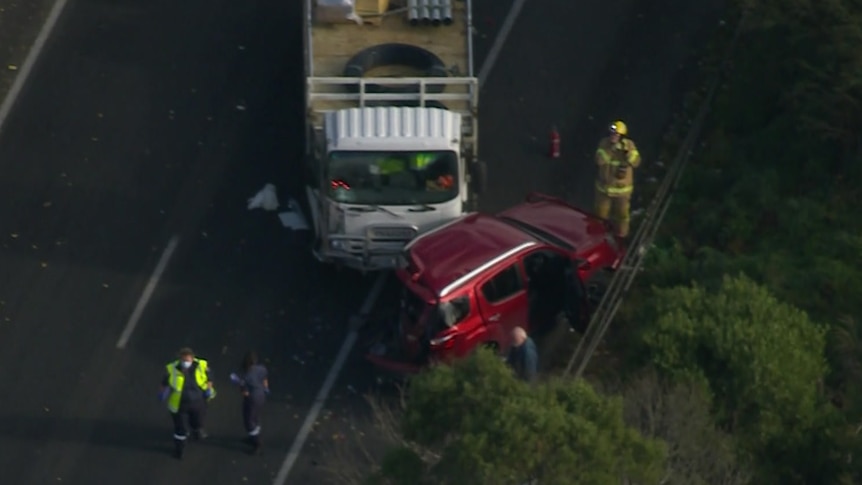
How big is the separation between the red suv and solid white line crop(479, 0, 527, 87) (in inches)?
183

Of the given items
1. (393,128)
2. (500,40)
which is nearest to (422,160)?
(393,128)

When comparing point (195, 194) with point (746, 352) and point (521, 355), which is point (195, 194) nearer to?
point (521, 355)

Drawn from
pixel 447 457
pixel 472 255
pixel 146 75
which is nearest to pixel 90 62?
pixel 146 75

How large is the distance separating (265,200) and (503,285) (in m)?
4.60

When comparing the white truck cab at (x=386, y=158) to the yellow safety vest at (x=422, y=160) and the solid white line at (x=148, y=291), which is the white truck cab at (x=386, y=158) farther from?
the solid white line at (x=148, y=291)

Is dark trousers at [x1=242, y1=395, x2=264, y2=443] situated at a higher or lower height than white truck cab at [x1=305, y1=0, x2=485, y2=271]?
lower

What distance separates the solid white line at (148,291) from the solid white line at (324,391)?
263cm

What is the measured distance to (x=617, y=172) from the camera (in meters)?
24.2

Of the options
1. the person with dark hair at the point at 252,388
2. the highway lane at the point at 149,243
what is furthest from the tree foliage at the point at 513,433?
the highway lane at the point at 149,243

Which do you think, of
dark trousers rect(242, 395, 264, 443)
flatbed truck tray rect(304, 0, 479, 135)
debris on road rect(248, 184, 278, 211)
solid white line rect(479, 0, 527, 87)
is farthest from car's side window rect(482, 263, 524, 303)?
solid white line rect(479, 0, 527, 87)

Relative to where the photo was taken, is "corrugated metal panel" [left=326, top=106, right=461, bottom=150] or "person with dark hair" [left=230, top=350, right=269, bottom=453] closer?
"person with dark hair" [left=230, top=350, right=269, bottom=453]

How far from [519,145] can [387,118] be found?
11.3 feet

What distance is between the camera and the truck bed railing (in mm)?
24219

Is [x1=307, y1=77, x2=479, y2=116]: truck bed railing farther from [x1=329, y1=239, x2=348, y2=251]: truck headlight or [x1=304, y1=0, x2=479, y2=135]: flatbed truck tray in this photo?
[x1=329, y1=239, x2=348, y2=251]: truck headlight
